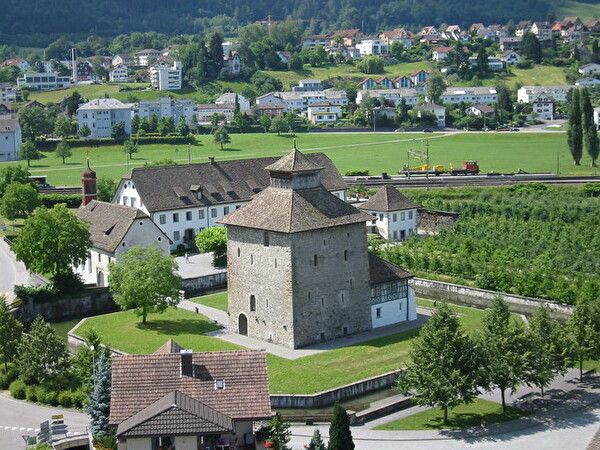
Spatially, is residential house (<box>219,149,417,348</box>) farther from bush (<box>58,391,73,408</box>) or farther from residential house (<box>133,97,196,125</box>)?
residential house (<box>133,97,196,125</box>)

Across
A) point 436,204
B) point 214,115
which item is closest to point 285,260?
point 436,204

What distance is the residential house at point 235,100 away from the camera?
192000 millimetres

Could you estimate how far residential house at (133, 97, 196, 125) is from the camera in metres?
180

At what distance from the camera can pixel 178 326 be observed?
198 ft

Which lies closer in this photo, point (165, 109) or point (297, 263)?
point (297, 263)

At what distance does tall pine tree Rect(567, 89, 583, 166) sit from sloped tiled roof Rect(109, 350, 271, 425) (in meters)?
84.5

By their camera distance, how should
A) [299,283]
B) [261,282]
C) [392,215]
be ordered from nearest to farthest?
[299,283], [261,282], [392,215]

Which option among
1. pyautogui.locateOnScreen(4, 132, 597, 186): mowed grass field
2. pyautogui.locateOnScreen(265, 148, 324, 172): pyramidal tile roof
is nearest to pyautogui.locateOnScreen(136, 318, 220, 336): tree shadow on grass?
pyautogui.locateOnScreen(265, 148, 324, 172): pyramidal tile roof

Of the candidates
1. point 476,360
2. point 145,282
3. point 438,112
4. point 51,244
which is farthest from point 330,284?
point 438,112

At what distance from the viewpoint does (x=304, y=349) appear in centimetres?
5594

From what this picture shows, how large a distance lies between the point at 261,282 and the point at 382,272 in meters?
7.64

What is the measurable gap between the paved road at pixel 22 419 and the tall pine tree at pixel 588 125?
8389cm

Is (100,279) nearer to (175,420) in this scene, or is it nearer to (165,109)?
(175,420)

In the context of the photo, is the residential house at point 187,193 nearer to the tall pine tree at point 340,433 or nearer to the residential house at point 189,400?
the residential house at point 189,400
